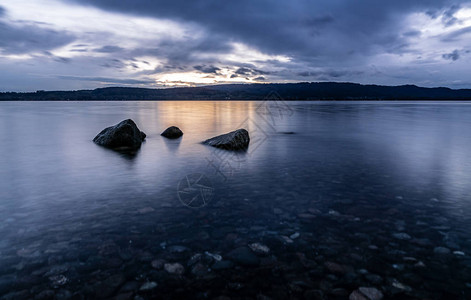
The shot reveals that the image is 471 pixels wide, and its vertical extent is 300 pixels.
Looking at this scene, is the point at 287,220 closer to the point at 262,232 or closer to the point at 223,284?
the point at 262,232

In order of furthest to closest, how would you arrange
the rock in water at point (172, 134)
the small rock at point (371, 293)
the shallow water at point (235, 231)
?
the rock in water at point (172, 134) → the shallow water at point (235, 231) → the small rock at point (371, 293)

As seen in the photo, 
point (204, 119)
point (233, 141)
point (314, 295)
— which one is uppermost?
point (233, 141)

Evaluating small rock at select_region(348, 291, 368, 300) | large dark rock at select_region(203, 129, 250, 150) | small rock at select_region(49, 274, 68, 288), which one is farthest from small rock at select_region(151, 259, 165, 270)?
large dark rock at select_region(203, 129, 250, 150)

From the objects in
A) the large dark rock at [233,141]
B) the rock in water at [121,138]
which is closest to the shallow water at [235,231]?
the large dark rock at [233,141]

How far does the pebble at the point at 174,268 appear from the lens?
4.44m

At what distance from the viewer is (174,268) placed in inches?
179

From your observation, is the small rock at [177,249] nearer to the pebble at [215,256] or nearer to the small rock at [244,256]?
the pebble at [215,256]

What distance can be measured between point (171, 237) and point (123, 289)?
157 centimetres

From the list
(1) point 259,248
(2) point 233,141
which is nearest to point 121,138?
(2) point 233,141

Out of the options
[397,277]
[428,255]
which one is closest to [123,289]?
[397,277]

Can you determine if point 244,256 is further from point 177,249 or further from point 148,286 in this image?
point 148,286

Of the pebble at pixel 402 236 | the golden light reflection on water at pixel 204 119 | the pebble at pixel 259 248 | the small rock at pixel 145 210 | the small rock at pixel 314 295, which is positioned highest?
the golden light reflection on water at pixel 204 119

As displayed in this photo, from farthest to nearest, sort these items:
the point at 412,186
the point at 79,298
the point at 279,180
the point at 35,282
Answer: the point at 279,180 < the point at 412,186 < the point at 35,282 < the point at 79,298

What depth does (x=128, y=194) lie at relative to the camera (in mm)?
8086
